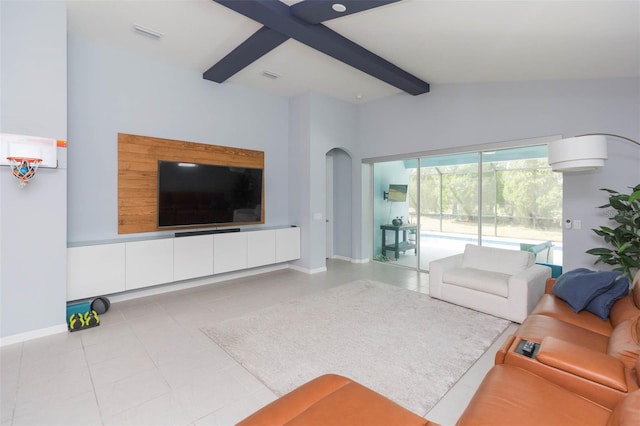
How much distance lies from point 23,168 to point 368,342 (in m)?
3.65

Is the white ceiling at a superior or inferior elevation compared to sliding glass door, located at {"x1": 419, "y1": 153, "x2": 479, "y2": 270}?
superior

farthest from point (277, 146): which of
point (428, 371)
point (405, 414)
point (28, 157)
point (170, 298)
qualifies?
point (405, 414)

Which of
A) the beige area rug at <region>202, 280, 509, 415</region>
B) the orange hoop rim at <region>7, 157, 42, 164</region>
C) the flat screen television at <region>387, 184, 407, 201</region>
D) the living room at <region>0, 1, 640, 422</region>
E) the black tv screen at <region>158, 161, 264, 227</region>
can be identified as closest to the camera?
the beige area rug at <region>202, 280, 509, 415</region>

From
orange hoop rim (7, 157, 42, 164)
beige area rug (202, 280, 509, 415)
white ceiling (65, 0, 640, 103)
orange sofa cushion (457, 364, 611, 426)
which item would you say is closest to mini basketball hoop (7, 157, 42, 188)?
orange hoop rim (7, 157, 42, 164)

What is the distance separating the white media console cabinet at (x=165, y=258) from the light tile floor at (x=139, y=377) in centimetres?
44

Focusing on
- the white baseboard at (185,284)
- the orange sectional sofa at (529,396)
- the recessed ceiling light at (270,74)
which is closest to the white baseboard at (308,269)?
the white baseboard at (185,284)

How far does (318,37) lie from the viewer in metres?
3.38

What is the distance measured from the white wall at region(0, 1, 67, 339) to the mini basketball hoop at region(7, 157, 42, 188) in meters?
0.07

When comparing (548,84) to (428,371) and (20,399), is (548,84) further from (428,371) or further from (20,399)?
(20,399)

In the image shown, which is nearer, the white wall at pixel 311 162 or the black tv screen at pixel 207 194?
the black tv screen at pixel 207 194

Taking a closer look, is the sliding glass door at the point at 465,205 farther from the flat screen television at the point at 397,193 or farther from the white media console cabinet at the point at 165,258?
the white media console cabinet at the point at 165,258

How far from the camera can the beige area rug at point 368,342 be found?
7.66 feet

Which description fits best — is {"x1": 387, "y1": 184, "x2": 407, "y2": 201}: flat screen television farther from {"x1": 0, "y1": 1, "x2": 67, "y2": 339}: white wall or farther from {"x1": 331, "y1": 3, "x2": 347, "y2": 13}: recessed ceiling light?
{"x1": 0, "y1": 1, "x2": 67, "y2": 339}: white wall

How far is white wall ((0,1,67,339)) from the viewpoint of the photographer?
9.39 ft
